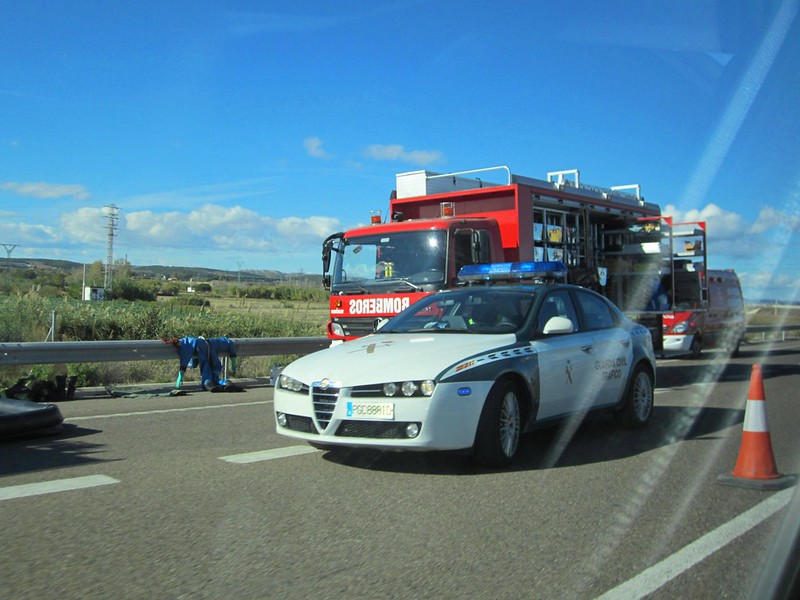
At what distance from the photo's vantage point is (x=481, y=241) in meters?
11.5

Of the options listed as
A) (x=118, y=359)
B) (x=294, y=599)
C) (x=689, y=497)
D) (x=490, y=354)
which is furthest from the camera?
(x=118, y=359)

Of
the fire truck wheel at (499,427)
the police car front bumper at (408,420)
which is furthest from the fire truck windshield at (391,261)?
the police car front bumper at (408,420)

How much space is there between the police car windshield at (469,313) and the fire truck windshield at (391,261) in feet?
9.33

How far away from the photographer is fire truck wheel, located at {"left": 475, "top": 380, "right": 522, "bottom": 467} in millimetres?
6254

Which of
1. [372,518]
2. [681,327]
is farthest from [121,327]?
[372,518]

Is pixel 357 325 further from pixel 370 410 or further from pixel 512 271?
pixel 370 410

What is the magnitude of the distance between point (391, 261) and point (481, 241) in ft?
4.44

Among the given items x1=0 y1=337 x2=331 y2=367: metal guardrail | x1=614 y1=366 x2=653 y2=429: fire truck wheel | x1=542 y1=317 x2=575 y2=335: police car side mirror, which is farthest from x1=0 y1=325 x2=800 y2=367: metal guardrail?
x1=542 y1=317 x2=575 y2=335: police car side mirror

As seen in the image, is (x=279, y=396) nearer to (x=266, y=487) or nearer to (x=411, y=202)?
(x=266, y=487)

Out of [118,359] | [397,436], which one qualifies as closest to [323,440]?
[397,436]

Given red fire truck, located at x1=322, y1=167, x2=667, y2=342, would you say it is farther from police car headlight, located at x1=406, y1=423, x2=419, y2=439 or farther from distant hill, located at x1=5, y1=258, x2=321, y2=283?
distant hill, located at x1=5, y1=258, x2=321, y2=283

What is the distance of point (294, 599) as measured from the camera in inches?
144

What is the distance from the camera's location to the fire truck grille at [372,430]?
6062 mm

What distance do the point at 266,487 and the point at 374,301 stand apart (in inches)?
224
